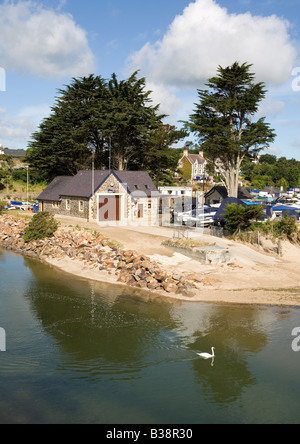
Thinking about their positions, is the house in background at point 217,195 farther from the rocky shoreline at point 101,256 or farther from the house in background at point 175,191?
the rocky shoreline at point 101,256

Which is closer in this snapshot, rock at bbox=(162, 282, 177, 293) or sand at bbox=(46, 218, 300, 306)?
sand at bbox=(46, 218, 300, 306)

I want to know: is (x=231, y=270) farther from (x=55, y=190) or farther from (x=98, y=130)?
(x=98, y=130)

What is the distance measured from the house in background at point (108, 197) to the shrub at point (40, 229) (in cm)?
487

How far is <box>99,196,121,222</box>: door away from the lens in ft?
123

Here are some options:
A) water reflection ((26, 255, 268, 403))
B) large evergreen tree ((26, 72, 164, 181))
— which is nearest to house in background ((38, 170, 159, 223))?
large evergreen tree ((26, 72, 164, 181))

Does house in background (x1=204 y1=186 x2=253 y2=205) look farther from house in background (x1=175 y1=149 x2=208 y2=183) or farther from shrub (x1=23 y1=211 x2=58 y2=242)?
house in background (x1=175 y1=149 x2=208 y2=183)

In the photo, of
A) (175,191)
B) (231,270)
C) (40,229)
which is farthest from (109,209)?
(175,191)

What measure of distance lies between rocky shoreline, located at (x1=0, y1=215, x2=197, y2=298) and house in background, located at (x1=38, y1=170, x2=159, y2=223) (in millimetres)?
4652

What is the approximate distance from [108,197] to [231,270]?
55.7ft

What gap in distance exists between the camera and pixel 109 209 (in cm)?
3772

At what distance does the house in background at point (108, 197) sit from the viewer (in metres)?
37.2

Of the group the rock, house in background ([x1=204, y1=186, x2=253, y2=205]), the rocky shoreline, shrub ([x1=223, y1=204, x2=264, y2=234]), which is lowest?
the rock

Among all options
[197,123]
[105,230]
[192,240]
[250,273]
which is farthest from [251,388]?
[197,123]
